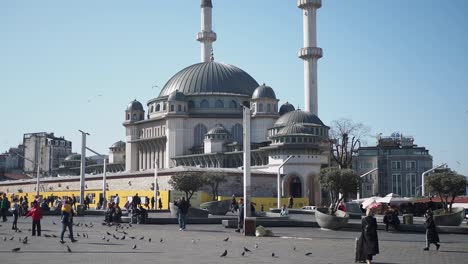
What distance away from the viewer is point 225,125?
97125 mm

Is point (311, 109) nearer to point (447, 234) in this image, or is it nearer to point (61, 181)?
point (61, 181)

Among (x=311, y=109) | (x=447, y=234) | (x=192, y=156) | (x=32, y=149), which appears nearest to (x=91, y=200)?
(x=192, y=156)

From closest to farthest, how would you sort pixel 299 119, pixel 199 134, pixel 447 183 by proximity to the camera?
pixel 447 183, pixel 299 119, pixel 199 134

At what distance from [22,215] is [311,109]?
55379 millimetres

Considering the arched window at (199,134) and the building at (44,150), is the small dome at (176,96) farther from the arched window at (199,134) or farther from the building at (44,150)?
the building at (44,150)

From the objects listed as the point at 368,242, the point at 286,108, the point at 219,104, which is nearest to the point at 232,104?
the point at 219,104

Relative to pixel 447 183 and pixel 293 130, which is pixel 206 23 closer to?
pixel 293 130

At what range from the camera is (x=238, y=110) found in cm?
9962

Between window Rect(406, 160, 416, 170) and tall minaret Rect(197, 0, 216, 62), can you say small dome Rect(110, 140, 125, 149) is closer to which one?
tall minaret Rect(197, 0, 216, 62)

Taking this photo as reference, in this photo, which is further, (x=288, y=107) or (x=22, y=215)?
(x=288, y=107)

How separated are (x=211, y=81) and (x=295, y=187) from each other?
1087 inches

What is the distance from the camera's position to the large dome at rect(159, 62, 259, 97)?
101 m

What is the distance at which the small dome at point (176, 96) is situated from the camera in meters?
96.5

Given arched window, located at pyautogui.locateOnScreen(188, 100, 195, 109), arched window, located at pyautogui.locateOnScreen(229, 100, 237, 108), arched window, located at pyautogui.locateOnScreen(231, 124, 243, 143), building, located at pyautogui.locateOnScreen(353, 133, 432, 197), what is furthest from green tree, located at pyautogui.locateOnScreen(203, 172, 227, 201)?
building, located at pyautogui.locateOnScreen(353, 133, 432, 197)
